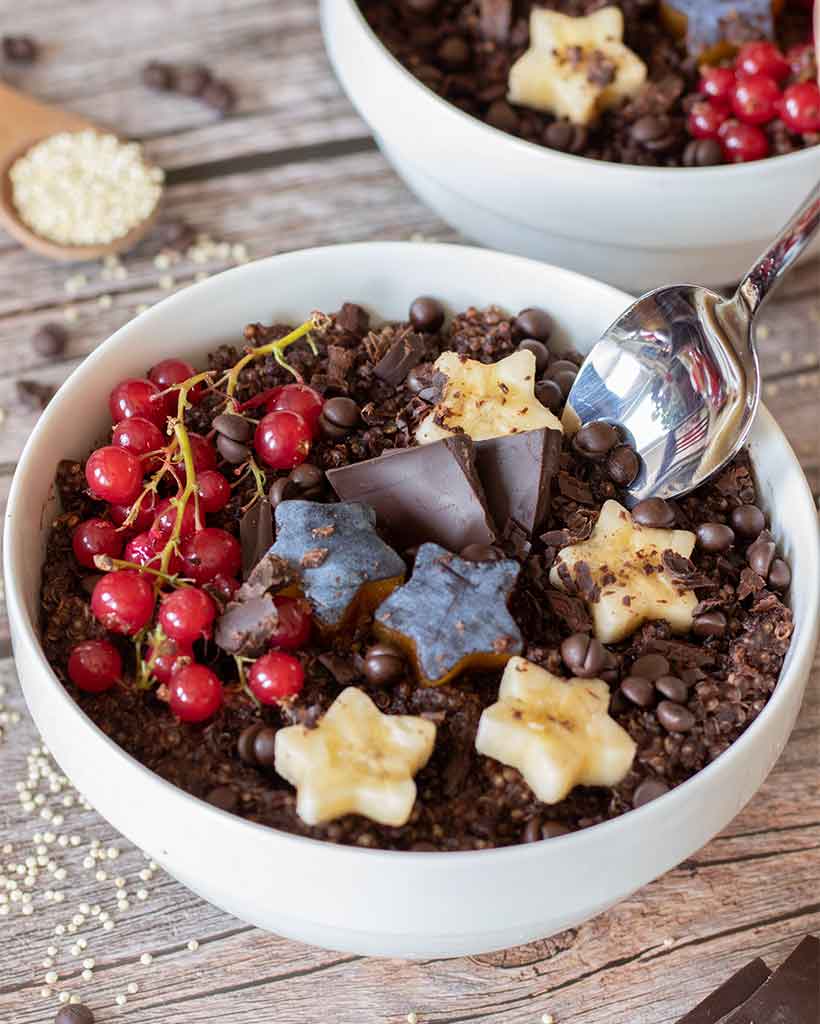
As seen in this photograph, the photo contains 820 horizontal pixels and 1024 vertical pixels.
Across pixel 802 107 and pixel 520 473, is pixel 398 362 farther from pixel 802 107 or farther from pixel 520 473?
pixel 802 107

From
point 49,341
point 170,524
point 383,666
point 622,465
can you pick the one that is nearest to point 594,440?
point 622,465

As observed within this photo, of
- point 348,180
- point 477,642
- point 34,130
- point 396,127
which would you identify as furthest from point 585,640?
point 34,130

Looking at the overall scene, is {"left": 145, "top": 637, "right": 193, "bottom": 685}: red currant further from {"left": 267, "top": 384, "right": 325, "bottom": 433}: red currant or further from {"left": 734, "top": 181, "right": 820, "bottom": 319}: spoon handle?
{"left": 734, "top": 181, "right": 820, "bottom": 319}: spoon handle

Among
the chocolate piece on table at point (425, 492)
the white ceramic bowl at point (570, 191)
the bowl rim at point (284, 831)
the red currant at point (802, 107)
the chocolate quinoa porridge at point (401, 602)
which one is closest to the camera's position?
the bowl rim at point (284, 831)

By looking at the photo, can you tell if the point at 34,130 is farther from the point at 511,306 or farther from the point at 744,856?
the point at 744,856

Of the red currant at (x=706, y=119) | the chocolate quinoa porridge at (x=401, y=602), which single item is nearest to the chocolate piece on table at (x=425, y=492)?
the chocolate quinoa porridge at (x=401, y=602)

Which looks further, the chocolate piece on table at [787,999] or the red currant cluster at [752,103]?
the red currant cluster at [752,103]

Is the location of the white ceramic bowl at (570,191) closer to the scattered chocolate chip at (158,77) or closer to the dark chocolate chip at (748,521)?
the scattered chocolate chip at (158,77)
